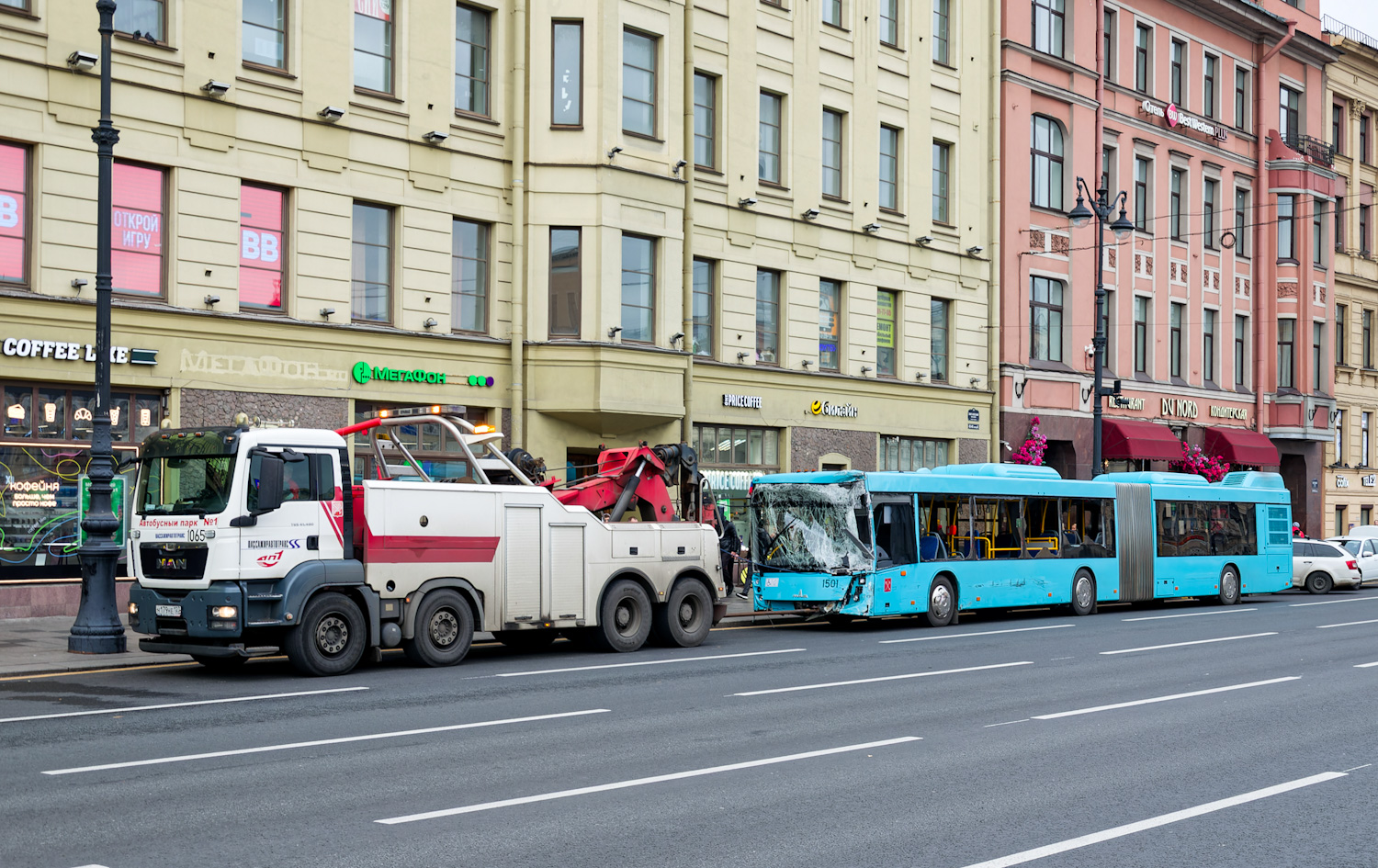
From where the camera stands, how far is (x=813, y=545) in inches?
969

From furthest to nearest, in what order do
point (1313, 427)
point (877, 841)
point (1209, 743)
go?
point (1313, 427) → point (1209, 743) → point (877, 841)

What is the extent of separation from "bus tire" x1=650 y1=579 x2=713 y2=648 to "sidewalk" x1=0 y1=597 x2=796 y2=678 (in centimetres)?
247

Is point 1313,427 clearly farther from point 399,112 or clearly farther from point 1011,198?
point 399,112

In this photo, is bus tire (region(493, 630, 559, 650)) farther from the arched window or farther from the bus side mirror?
the arched window

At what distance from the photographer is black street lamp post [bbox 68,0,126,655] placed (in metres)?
17.5

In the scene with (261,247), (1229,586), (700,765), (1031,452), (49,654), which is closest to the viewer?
(700,765)

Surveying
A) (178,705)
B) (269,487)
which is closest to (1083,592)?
(269,487)

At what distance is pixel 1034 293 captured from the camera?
40.4 m

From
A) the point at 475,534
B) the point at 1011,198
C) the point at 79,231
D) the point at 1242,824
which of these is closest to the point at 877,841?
the point at 1242,824

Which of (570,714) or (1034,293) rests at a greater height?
(1034,293)

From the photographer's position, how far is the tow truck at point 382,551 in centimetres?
1605

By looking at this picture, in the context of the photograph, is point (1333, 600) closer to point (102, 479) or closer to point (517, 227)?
point (517, 227)

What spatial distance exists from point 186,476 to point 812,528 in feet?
36.8

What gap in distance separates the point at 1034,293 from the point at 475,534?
25826 millimetres
